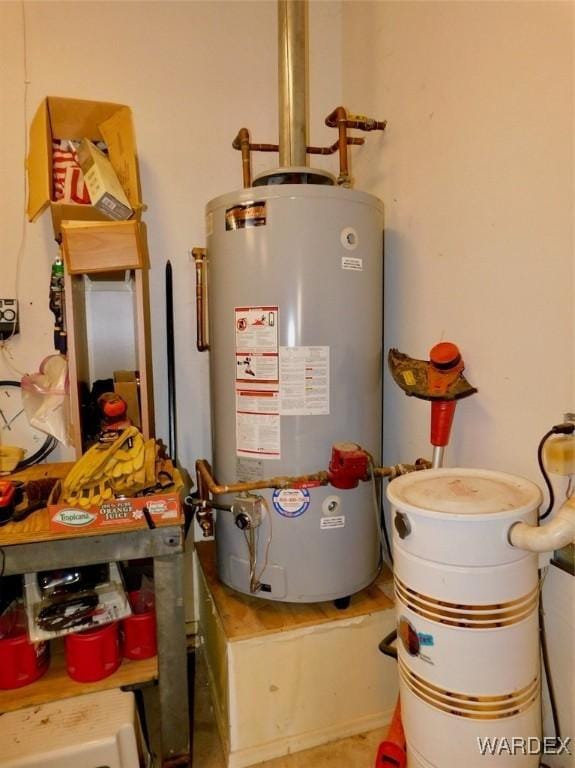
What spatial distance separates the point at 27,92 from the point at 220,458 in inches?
57.4

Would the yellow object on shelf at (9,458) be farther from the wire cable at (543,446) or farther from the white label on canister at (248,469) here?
the wire cable at (543,446)

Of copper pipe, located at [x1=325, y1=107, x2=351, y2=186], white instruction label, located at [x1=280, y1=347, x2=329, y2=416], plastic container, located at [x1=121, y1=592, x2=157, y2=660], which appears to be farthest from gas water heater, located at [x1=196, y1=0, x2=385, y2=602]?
plastic container, located at [x1=121, y1=592, x2=157, y2=660]

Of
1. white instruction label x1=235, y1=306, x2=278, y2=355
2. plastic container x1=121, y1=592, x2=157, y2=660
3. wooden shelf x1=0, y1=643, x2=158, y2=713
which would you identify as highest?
white instruction label x1=235, y1=306, x2=278, y2=355

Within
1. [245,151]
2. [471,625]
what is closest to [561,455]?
[471,625]

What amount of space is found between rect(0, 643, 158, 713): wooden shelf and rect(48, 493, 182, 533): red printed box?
1.51ft

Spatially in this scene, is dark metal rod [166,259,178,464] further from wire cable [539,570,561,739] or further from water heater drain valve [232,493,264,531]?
wire cable [539,570,561,739]

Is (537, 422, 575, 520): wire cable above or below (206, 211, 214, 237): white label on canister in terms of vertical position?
below

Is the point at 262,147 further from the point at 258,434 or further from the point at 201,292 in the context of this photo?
the point at 258,434

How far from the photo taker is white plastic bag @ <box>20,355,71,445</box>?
1494 mm

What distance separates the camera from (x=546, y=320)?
1040mm

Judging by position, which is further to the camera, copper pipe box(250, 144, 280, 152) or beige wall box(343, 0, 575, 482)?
copper pipe box(250, 144, 280, 152)

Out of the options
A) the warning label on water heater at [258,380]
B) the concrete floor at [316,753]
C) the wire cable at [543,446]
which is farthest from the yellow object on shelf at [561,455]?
the concrete floor at [316,753]

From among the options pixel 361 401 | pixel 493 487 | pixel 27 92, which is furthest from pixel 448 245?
pixel 27 92

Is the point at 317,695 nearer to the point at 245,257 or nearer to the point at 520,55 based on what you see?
the point at 245,257
